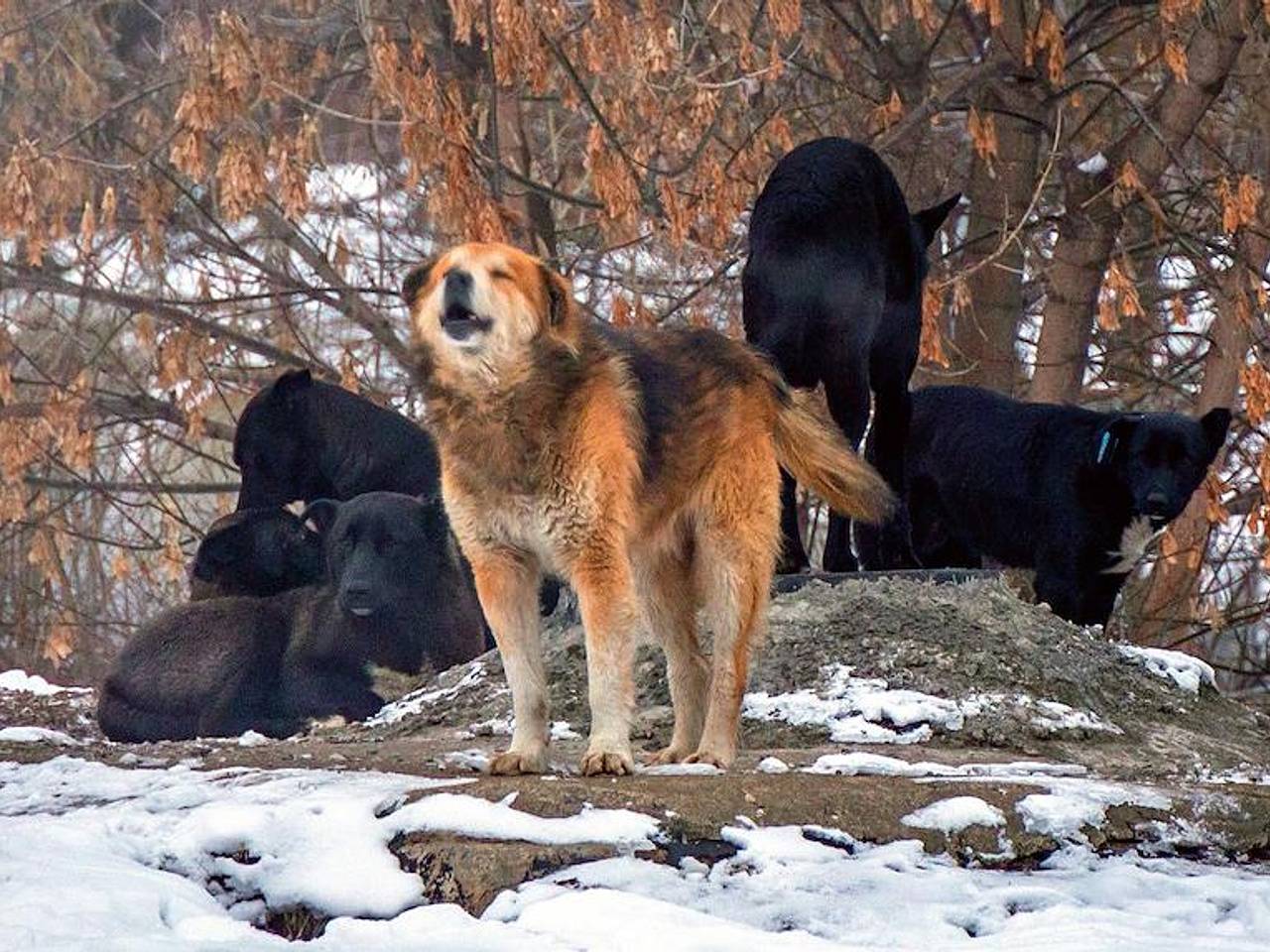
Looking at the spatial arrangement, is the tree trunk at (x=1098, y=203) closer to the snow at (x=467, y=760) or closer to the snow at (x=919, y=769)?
the snow at (x=919, y=769)

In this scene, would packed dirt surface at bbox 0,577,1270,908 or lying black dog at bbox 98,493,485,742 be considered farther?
lying black dog at bbox 98,493,485,742

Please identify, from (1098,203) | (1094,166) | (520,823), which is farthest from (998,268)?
(520,823)

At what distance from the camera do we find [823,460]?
7.83 metres

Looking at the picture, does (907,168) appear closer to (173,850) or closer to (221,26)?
(221,26)

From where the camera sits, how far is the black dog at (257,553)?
1131cm

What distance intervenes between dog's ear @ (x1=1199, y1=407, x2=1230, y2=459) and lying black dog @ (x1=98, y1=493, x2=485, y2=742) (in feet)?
14.5

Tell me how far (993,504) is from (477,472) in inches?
240

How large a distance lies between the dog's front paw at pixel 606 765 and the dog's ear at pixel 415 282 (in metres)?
1.63

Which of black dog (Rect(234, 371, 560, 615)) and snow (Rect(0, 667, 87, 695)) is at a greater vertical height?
black dog (Rect(234, 371, 560, 615))

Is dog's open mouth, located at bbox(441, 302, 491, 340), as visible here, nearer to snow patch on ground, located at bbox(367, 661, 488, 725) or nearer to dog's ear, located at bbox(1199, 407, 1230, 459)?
snow patch on ground, located at bbox(367, 661, 488, 725)

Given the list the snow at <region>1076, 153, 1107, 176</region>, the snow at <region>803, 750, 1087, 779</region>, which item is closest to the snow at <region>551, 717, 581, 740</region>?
the snow at <region>803, 750, 1087, 779</region>

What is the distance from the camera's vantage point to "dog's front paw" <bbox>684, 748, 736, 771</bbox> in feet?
23.0

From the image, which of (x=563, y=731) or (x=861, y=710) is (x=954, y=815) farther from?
(x=563, y=731)

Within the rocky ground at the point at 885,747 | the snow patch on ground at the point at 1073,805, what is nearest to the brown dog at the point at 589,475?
the rocky ground at the point at 885,747
